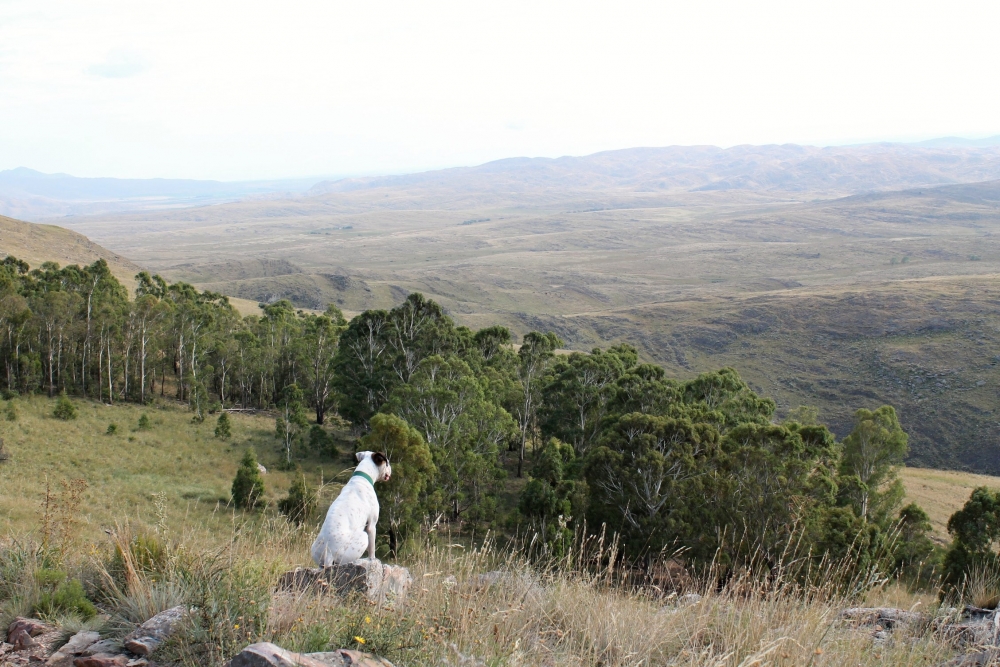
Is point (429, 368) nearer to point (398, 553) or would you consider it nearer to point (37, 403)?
point (398, 553)

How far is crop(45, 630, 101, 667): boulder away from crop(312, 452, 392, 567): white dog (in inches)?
74.7

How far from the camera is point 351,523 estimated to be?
21.2ft

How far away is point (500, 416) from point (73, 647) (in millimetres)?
25632

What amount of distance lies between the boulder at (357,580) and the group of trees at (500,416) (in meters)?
4.72

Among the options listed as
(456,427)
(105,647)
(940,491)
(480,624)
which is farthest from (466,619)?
(940,491)

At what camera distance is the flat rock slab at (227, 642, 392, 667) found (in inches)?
144

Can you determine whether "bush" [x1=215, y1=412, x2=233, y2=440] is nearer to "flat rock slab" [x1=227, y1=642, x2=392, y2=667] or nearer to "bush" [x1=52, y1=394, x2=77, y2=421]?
"bush" [x1=52, y1=394, x2=77, y2=421]

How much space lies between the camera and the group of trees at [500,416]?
20.8m

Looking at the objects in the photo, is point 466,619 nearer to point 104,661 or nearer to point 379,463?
point 104,661

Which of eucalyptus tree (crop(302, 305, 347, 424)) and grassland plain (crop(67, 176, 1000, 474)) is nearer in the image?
eucalyptus tree (crop(302, 305, 347, 424))

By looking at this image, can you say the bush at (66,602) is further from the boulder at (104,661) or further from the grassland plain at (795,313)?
the grassland plain at (795,313)

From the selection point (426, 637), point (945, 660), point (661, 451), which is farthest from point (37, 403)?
point (945, 660)

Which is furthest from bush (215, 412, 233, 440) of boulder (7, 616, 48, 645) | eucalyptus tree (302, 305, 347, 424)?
boulder (7, 616, 48, 645)

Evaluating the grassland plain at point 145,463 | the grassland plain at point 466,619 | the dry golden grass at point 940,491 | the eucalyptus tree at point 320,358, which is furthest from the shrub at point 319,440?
the dry golden grass at point 940,491
